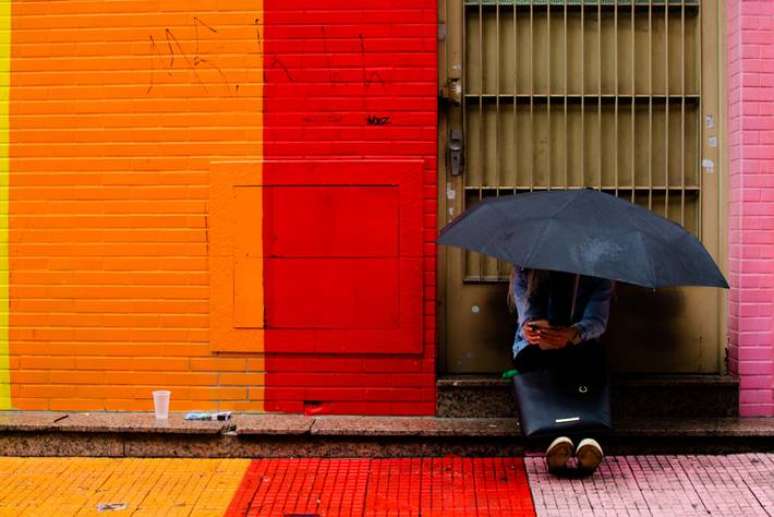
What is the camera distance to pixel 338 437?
6047 mm

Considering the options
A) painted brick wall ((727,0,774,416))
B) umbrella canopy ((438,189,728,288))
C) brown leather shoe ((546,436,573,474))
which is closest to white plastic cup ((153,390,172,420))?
umbrella canopy ((438,189,728,288))

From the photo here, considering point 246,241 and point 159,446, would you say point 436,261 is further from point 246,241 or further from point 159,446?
point 159,446

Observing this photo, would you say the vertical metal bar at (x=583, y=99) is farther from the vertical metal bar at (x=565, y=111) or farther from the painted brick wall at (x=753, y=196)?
the painted brick wall at (x=753, y=196)

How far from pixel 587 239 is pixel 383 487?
176 centimetres

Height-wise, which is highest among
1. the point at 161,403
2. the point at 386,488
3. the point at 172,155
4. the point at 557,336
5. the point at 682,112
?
the point at 682,112

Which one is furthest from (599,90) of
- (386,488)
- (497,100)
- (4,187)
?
(4,187)

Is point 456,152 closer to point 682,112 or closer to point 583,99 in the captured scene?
point 583,99

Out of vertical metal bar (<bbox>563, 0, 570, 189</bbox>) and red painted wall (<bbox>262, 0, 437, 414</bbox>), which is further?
vertical metal bar (<bbox>563, 0, 570, 189</bbox>)

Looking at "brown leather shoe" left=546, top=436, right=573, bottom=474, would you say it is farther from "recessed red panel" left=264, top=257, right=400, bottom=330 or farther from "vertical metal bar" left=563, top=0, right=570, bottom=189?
"vertical metal bar" left=563, top=0, right=570, bottom=189

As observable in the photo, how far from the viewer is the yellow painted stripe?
6.51 meters

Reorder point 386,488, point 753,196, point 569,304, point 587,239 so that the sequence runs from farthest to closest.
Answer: point 753,196
point 569,304
point 386,488
point 587,239

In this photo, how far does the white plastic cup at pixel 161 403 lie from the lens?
6.29 m

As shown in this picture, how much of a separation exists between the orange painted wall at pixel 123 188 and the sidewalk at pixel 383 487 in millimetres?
654

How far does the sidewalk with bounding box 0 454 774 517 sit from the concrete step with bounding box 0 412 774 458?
0.07 meters
